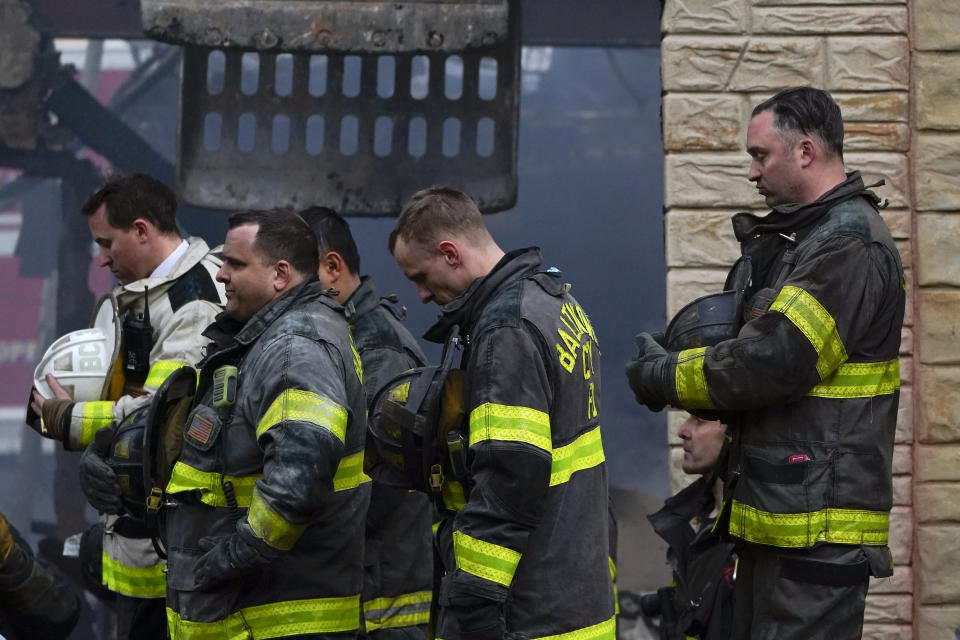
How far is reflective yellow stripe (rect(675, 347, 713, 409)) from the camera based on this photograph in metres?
3.21

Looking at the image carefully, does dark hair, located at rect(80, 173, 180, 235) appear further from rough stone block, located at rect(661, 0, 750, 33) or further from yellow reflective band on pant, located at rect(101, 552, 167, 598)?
rough stone block, located at rect(661, 0, 750, 33)

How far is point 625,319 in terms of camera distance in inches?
369

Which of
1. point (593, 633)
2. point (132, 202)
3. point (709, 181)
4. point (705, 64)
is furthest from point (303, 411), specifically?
point (705, 64)

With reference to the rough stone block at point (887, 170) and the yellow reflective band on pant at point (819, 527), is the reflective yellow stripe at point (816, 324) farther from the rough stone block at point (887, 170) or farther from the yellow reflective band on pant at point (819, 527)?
the rough stone block at point (887, 170)

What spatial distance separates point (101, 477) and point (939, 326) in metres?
3.11

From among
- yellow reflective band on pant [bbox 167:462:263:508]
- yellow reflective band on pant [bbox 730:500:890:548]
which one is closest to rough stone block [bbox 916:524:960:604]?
yellow reflective band on pant [bbox 730:500:890:548]

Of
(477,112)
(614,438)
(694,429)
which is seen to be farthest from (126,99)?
(694,429)

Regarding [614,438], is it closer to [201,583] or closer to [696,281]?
[696,281]

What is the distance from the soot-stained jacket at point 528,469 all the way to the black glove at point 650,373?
0.85ft

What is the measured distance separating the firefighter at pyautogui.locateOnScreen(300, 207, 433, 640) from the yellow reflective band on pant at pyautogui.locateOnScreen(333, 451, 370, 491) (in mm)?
676

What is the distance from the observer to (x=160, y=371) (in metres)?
3.97

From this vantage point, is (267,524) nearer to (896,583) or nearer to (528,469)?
(528,469)

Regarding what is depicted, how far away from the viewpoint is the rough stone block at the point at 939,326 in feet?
15.6

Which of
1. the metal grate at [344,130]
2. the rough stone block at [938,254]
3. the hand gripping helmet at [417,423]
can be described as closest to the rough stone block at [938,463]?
the rough stone block at [938,254]
